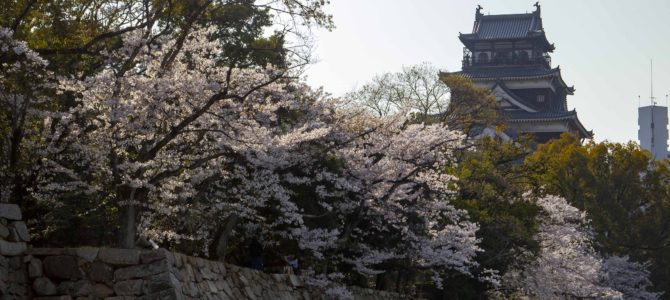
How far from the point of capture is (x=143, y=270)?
1399 centimetres

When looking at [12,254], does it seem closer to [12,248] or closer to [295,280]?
[12,248]

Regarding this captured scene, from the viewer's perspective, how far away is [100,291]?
1387 cm

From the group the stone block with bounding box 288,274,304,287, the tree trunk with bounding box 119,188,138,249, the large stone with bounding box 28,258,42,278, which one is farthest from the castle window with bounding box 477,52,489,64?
the large stone with bounding box 28,258,42,278

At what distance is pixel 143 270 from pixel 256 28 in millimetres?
11946

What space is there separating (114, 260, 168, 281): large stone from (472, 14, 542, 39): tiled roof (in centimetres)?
6111

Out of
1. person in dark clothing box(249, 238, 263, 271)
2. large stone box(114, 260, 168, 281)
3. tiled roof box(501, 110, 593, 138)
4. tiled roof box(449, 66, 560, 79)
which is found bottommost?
large stone box(114, 260, 168, 281)

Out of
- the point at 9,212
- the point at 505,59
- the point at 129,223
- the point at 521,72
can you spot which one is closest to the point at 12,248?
the point at 9,212

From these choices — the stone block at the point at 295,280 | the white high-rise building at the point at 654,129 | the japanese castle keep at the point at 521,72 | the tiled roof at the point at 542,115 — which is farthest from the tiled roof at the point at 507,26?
the stone block at the point at 295,280

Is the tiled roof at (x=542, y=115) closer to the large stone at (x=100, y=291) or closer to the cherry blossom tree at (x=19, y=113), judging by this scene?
the cherry blossom tree at (x=19, y=113)

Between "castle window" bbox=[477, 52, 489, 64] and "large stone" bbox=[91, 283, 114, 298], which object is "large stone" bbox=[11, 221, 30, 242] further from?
"castle window" bbox=[477, 52, 489, 64]

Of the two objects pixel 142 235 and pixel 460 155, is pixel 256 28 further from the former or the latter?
pixel 460 155

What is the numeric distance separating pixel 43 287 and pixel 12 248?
70cm

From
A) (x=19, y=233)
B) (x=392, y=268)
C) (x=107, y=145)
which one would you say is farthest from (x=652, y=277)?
(x=19, y=233)

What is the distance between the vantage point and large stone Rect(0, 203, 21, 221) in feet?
43.5
